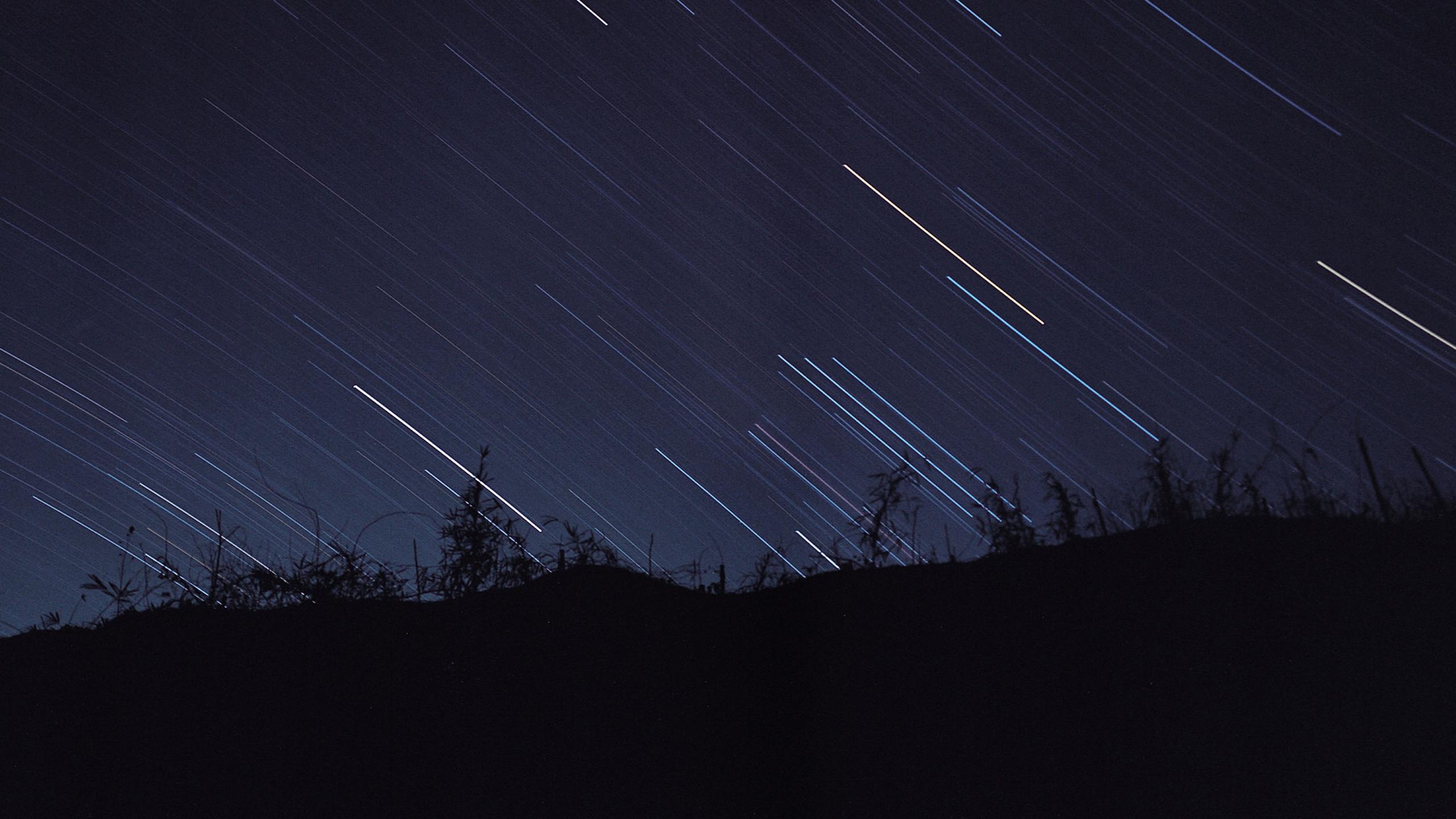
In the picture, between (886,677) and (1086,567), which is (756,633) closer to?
(886,677)

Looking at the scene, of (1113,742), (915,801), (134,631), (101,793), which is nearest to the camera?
(1113,742)

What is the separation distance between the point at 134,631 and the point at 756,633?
459 centimetres

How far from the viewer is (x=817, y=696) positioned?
499 centimetres

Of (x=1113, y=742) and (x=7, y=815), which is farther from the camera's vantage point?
(x=7, y=815)

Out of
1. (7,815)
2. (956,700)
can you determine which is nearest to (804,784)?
(956,700)

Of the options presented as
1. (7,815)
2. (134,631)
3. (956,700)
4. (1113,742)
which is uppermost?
(134,631)

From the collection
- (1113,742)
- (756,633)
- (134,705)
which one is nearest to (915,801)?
(1113,742)

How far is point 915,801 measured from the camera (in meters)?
4.39

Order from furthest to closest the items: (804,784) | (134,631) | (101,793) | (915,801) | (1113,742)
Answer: (134,631), (101,793), (804,784), (915,801), (1113,742)

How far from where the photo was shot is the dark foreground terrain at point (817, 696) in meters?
3.86

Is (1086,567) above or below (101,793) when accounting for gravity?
above

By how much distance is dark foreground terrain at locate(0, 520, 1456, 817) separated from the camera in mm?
3861

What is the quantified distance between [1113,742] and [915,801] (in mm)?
1137

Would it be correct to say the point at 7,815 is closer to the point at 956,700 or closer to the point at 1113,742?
the point at 956,700
